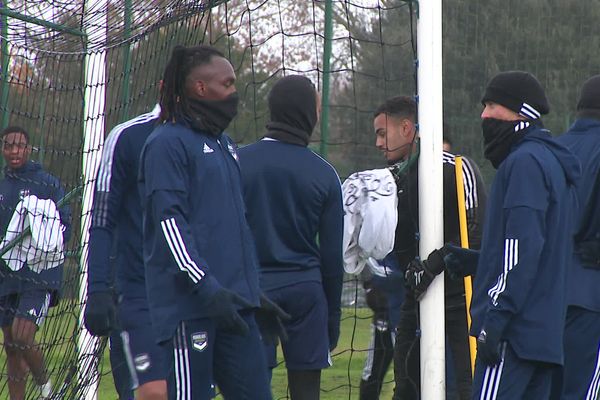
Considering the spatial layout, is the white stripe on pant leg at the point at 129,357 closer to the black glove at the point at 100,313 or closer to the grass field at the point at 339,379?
the black glove at the point at 100,313

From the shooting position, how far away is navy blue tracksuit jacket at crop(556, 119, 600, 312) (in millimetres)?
5316

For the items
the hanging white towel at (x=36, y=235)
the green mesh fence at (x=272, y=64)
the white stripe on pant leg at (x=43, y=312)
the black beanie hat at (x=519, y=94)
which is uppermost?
the green mesh fence at (x=272, y=64)

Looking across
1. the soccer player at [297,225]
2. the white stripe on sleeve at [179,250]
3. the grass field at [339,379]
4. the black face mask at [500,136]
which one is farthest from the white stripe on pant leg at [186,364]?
the grass field at [339,379]

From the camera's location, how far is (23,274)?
8.48 metres

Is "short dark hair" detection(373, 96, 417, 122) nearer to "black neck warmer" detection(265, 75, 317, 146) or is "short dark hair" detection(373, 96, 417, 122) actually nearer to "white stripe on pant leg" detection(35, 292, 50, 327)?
"black neck warmer" detection(265, 75, 317, 146)

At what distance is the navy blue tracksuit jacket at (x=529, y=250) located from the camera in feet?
15.3

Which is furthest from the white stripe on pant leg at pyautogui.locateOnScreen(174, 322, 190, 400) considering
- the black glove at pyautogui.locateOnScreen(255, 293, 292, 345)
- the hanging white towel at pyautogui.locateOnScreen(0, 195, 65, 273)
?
the hanging white towel at pyautogui.locateOnScreen(0, 195, 65, 273)

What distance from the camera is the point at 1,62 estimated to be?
26.7 feet

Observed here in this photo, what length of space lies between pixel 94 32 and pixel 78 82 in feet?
1.66

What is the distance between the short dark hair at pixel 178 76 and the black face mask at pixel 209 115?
0.05 meters

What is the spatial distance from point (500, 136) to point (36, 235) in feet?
12.6

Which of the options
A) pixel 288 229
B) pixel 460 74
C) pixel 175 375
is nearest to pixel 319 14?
pixel 460 74

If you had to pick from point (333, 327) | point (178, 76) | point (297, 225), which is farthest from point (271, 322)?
point (178, 76)

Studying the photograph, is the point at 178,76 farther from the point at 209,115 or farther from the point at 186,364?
the point at 186,364
